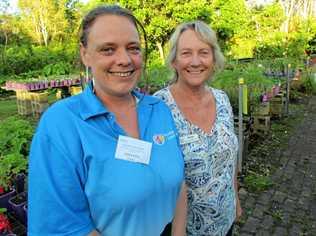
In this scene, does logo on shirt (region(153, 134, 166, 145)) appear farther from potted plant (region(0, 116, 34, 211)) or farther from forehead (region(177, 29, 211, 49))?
potted plant (region(0, 116, 34, 211))

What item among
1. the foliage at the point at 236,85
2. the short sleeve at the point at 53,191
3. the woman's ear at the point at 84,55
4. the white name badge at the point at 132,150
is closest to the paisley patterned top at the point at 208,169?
the white name badge at the point at 132,150

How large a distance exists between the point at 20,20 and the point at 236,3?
55.5 feet

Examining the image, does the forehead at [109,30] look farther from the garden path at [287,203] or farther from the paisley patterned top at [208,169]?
the garden path at [287,203]

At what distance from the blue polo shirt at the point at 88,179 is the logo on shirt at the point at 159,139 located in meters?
0.03

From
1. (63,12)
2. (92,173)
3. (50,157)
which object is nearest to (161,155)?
(92,173)

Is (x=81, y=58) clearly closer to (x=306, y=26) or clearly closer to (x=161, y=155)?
(x=161, y=155)

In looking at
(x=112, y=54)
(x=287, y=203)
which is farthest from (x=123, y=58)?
(x=287, y=203)

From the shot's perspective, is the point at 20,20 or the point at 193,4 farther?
the point at 20,20

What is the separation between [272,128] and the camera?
24.2 ft

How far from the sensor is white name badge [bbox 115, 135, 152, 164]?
3.90 ft

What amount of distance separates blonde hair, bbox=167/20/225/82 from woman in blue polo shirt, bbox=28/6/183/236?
1.70 feet

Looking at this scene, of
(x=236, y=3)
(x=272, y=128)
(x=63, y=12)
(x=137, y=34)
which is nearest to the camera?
(x=137, y=34)

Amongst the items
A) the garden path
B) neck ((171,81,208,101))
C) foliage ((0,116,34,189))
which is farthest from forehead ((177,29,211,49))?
the garden path

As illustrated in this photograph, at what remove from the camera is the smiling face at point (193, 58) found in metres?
1.81
